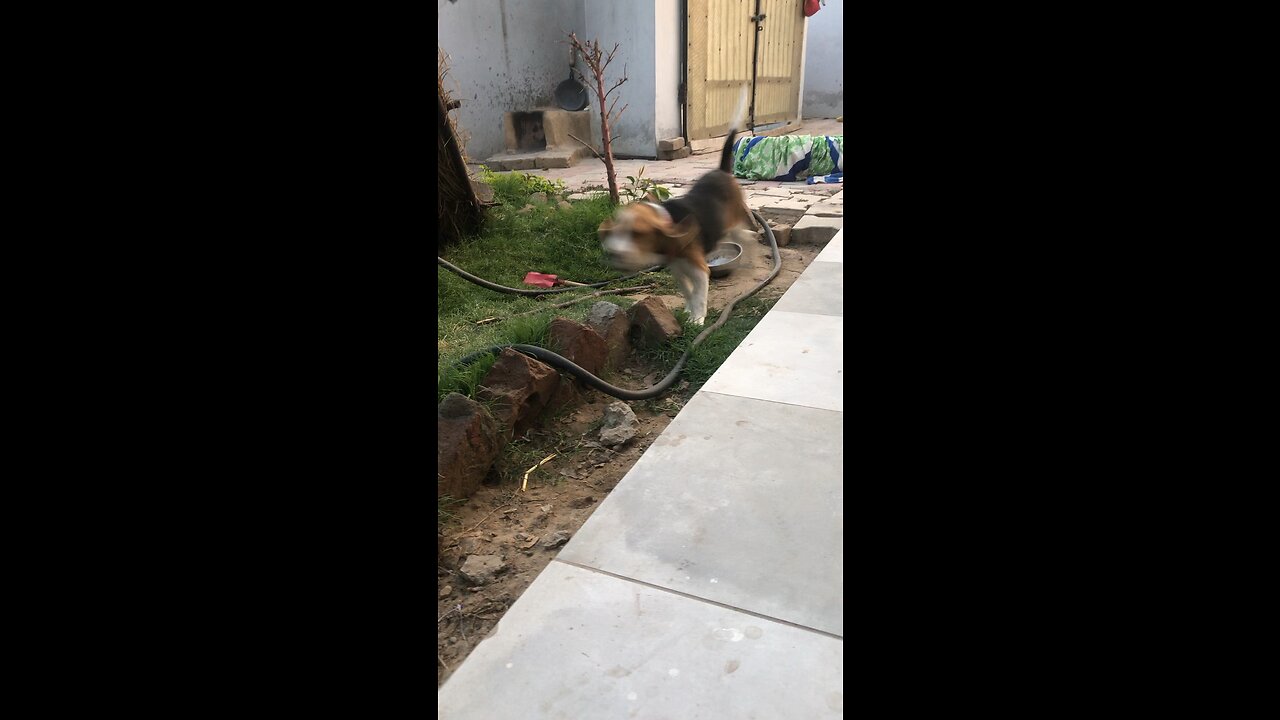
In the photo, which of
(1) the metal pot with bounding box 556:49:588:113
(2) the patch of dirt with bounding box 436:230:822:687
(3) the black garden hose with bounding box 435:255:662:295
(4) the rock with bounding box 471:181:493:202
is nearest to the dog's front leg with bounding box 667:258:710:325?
(2) the patch of dirt with bounding box 436:230:822:687

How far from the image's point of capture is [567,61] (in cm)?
1078

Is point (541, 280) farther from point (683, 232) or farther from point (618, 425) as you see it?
point (618, 425)

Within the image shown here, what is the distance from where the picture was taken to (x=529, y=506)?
2.32 m

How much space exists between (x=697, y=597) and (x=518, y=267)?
145 inches

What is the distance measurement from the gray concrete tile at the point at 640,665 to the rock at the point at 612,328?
174 centimetres

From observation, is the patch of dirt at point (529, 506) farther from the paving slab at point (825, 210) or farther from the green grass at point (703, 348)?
the paving slab at point (825, 210)

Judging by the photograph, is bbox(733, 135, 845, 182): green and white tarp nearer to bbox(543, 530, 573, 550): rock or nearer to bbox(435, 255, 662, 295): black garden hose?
bbox(435, 255, 662, 295): black garden hose

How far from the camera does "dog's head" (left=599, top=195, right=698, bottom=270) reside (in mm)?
3451

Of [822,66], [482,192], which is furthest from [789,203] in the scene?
[822,66]

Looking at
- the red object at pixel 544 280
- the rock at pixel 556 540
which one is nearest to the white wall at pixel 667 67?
the red object at pixel 544 280

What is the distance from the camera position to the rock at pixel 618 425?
269cm
